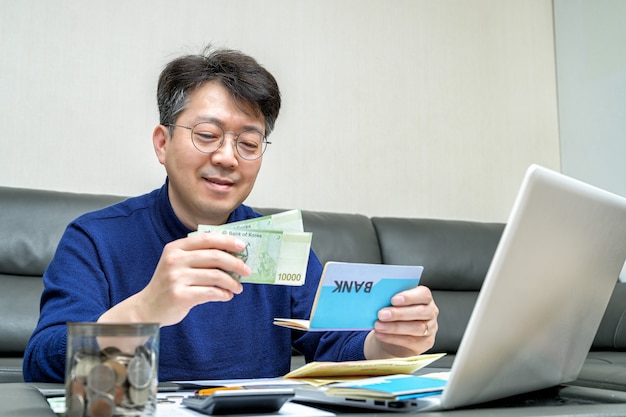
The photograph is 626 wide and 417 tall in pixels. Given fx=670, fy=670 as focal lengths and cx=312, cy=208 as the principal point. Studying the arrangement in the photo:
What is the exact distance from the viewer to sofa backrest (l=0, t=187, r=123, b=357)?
2.18 metres

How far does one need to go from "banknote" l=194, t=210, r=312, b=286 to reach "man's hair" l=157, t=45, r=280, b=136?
1.38ft

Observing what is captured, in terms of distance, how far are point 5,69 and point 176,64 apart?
1475mm

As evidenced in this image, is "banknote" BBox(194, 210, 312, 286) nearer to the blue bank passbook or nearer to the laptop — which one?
the blue bank passbook

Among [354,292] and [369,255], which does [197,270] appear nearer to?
[354,292]

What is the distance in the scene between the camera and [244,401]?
2.04 ft

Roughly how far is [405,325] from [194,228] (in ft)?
1.79

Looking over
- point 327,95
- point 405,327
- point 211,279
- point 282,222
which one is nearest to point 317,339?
point 405,327

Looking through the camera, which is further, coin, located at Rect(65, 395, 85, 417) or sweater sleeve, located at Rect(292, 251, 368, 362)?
sweater sleeve, located at Rect(292, 251, 368, 362)

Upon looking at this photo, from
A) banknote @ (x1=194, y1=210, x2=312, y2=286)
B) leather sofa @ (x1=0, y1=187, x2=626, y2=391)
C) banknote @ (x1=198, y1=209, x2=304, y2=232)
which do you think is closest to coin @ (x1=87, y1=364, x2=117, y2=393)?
banknote @ (x1=194, y1=210, x2=312, y2=286)

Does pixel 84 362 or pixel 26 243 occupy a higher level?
pixel 84 362

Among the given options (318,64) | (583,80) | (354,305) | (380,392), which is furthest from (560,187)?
(583,80)

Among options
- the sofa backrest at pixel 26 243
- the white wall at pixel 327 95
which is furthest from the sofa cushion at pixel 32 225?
the white wall at pixel 327 95

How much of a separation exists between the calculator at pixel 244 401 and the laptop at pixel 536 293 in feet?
0.31

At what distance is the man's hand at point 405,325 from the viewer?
1.05 m
